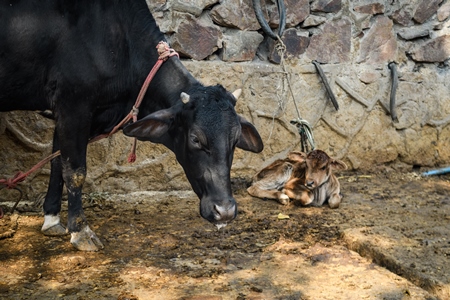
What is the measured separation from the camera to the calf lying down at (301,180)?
5023mm

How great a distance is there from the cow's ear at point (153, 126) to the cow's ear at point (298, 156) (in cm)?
188

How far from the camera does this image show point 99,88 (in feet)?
12.7

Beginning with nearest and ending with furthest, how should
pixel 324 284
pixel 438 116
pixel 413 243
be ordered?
pixel 324 284 < pixel 413 243 < pixel 438 116

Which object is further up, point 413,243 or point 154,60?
point 154,60

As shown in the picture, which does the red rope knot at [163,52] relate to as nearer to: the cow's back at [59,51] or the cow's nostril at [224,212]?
the cow's back at [59,51]

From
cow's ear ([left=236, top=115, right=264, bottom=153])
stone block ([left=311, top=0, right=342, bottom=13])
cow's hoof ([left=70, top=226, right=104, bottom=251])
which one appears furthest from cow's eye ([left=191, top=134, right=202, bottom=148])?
stone block ([left=311, top=0, right=342, bottom=13])

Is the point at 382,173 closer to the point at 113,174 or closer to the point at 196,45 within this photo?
the point at 196,45

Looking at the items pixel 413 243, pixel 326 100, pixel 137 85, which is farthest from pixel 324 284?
pixel 326 100

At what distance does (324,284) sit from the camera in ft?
11.1

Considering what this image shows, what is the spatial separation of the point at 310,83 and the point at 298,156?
945 millimetres

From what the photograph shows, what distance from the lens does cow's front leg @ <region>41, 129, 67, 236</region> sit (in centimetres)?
424

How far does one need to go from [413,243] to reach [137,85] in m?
2.15

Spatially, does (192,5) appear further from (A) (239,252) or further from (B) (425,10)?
(B) (425,10)

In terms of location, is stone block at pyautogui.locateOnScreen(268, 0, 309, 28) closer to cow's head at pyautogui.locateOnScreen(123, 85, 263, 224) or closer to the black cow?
the black cow
